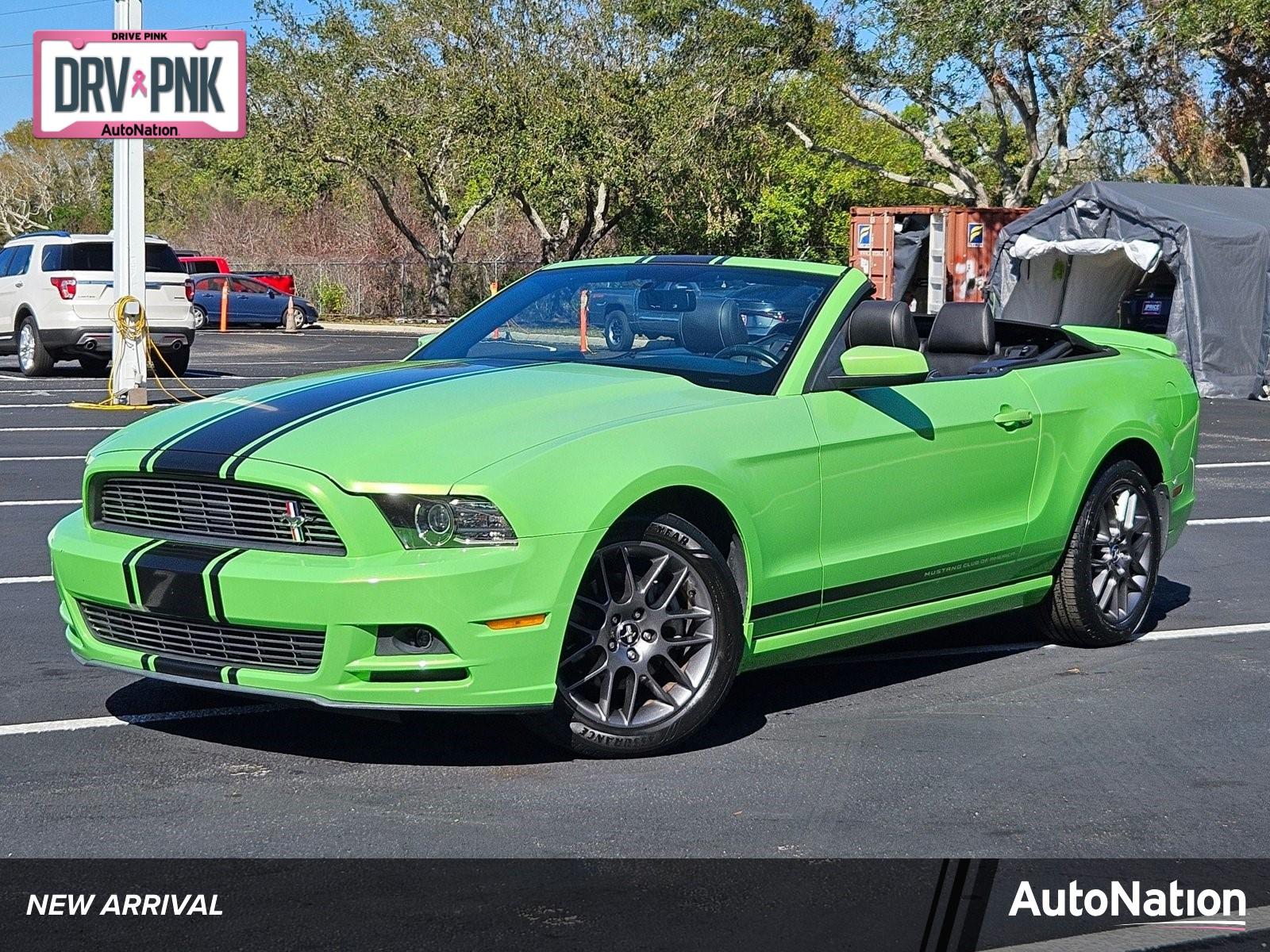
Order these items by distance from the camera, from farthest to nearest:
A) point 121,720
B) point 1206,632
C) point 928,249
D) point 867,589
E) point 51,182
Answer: point 51,182
point 928,249
point 1206,632
point 867,589
point 121,720

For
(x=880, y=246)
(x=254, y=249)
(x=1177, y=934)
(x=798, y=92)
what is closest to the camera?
(x=1177, y=934)

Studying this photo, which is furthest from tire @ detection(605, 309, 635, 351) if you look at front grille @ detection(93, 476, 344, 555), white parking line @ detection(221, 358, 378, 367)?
white parking line @ detection(221, 358, 378, 367)

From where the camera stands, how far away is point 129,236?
18.6m

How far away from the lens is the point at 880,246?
28.6m

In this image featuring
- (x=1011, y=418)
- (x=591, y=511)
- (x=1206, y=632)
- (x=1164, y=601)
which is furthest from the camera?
(x=1164, y=601)

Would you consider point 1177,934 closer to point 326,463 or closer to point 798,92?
point 326,463

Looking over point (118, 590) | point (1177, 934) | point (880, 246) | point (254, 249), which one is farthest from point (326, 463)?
point (254, 249)

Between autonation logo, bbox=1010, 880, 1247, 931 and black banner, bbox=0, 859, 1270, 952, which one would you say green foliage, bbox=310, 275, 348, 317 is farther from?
autonation logo, bbox=1010, 880, 1247, 931

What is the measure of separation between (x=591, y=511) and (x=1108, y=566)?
2.96 metres

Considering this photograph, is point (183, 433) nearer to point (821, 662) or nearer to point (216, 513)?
point (216, 513)

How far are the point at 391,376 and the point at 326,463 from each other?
1.00 meters

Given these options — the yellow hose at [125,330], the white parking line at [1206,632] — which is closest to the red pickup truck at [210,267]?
the yellow hose at [125,330]

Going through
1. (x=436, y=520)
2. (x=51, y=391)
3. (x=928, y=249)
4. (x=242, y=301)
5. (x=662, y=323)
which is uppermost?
(x=928, y=249)

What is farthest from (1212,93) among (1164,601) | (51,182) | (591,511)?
(51,182)
